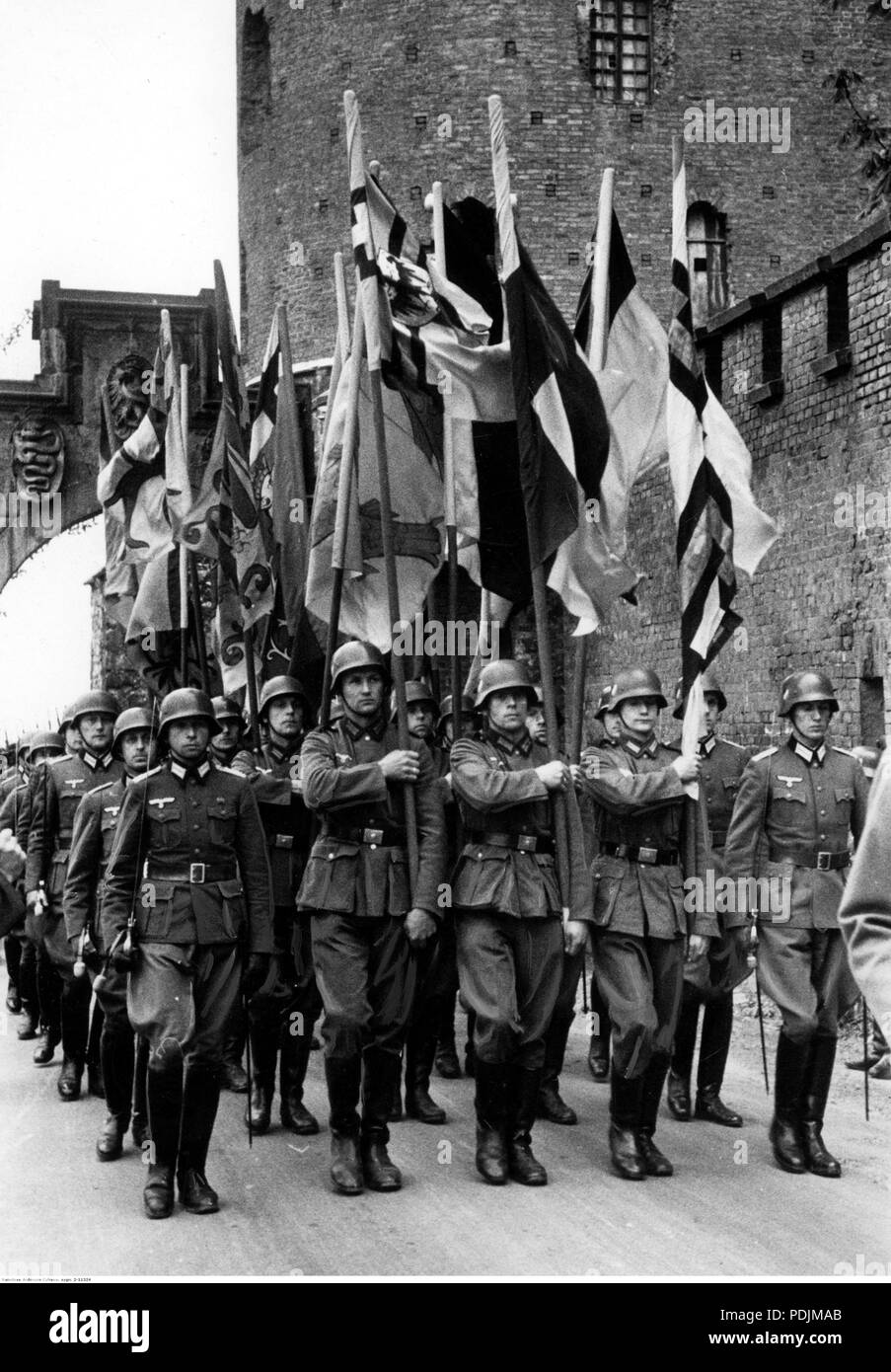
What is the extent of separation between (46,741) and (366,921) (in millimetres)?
6251

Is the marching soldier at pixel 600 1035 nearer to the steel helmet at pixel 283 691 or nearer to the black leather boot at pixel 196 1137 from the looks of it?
the steel helmet at pixel 283 691

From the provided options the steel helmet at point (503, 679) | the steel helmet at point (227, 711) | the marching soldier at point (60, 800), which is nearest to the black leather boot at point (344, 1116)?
the steel helmet at point (503, 679)

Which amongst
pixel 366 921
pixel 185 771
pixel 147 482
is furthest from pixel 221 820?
pixel 147 482

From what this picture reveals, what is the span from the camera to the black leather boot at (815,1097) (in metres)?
7.34

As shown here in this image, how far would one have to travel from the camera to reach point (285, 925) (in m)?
8.95

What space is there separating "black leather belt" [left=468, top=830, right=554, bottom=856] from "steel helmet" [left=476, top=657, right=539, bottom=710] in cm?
65

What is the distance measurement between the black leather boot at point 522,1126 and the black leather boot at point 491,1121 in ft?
0.13

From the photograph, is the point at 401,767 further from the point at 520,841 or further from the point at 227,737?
the point at 227,737

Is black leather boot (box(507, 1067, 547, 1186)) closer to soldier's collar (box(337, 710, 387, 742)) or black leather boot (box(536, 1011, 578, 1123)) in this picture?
black leather boot (box(536, 1011, 578, 1123))

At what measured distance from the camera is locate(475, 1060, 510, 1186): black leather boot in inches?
280

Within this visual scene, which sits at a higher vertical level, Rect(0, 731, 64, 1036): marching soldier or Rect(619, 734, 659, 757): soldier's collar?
A: Rect(619, 734, 659, 757): soldier's collar

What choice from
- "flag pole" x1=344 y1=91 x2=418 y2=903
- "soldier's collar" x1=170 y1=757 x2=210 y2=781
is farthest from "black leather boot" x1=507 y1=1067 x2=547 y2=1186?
"soldier's collar" x1=170 y1=757 x2=210 y2=781

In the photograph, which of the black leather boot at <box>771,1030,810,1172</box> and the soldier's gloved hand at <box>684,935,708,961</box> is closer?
the black leather boot at <box>771,1030,810,1172</box>

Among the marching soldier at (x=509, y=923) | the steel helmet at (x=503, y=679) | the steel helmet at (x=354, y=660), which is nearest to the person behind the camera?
the marching soldier at (x=509, y=923)
